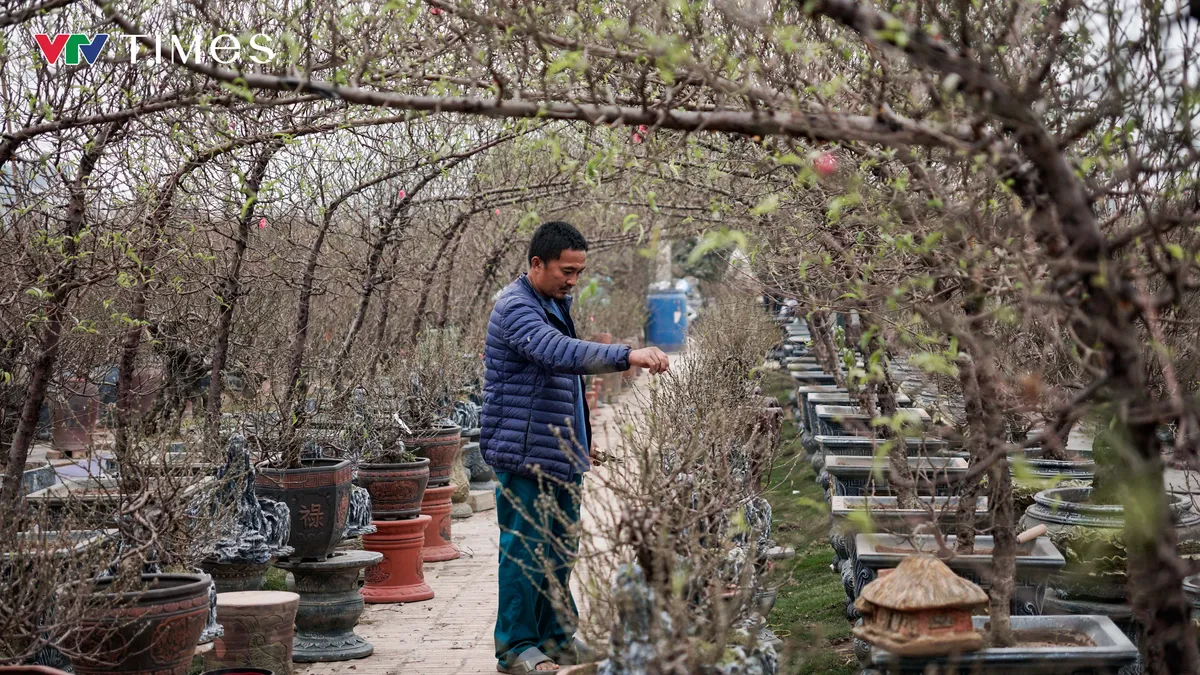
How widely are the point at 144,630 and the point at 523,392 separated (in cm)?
197

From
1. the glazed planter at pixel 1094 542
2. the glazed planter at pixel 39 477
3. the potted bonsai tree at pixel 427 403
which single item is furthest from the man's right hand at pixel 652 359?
the glazed planter at pixel 39 477

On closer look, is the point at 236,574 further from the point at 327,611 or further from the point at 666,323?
the point at 666,323

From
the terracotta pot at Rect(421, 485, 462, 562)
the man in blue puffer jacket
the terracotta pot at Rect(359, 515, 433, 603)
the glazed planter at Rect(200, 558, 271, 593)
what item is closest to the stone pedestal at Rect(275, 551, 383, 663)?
the glazed planter at Rect(200, 558, 271, 593)

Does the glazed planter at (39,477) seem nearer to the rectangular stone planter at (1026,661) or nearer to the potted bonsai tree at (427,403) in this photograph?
the potted bonsai tree at (427,403)

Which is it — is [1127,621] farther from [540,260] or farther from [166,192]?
[166,192]

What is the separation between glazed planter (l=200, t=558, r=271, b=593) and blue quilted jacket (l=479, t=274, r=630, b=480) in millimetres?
1876

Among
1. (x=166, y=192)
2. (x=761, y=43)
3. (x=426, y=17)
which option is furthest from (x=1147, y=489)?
(x=166, y=192)

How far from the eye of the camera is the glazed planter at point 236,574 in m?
7.09

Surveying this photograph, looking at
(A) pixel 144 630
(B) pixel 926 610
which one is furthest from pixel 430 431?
(B) pixel 926 610

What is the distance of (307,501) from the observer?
24.8 feet

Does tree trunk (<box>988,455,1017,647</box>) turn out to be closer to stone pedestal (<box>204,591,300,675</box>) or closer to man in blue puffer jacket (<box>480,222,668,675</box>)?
man in blue puffer jacket (<box>480,222,668,675</box>)

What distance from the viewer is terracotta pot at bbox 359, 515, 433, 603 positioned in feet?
29.2

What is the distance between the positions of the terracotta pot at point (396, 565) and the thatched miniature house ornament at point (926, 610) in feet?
17.0

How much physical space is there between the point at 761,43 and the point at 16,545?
349 centimetres
